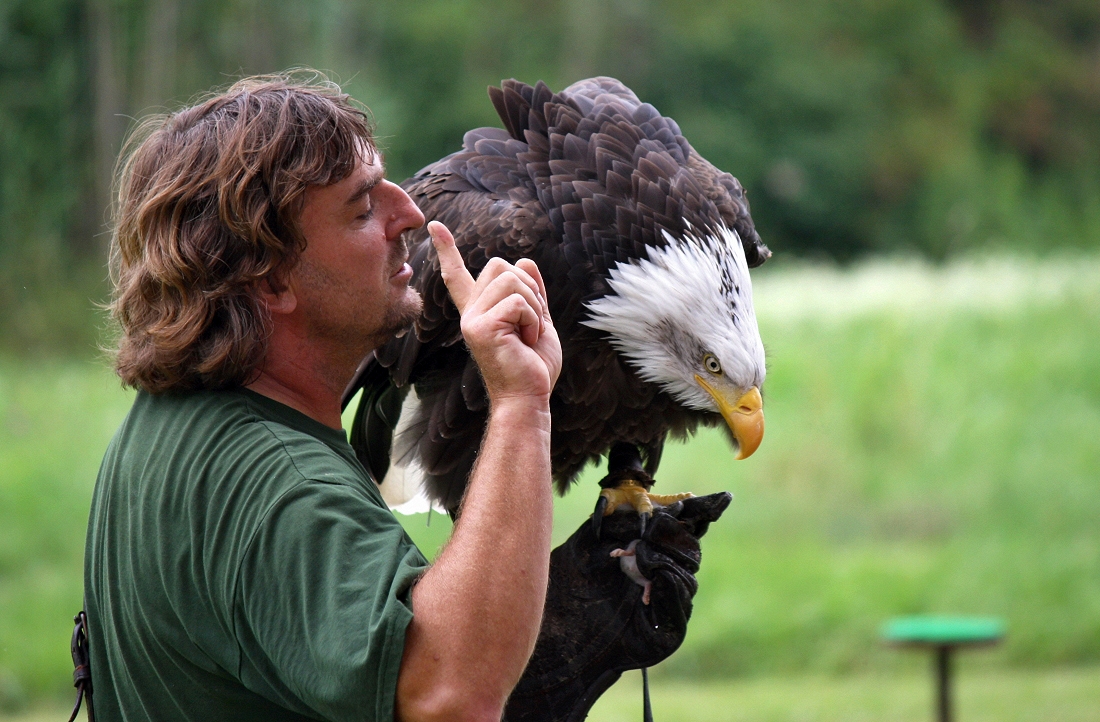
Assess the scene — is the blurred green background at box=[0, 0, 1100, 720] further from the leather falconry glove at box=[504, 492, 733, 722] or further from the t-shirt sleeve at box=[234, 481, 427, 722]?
the leather falconry glove at box=[504, 492, 733, 722]

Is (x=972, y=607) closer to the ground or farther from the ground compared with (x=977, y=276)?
closer to the ground

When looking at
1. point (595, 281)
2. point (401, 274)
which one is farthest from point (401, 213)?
point (595, 281)

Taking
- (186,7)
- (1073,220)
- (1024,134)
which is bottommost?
(186,7)

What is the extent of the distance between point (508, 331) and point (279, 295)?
351mm

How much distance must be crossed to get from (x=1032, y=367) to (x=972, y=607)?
2280 mm

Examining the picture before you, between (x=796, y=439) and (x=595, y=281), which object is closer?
(x=595, y=281)

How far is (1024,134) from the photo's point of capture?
66.5ft

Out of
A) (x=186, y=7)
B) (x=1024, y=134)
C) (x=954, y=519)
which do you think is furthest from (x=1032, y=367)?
(x=1024, y=134)

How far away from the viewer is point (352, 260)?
5.15 ft

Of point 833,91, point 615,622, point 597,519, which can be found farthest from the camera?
point 833,91

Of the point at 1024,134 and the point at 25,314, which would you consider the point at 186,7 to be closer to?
the point at 25,314

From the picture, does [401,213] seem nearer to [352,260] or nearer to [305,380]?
[352,260]

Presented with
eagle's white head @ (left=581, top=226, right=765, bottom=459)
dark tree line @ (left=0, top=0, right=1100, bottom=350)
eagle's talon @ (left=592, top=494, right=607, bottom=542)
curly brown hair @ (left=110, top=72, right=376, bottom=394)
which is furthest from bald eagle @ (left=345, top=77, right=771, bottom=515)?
dark tree line @ (left=0, top=0, right=1100, bottom=350)

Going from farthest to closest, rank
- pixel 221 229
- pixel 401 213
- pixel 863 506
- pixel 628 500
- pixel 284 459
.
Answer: pixel 863 506 < pixel 628 500 < pixel 401 213 < pixel 221 229 < pixel 284 459
